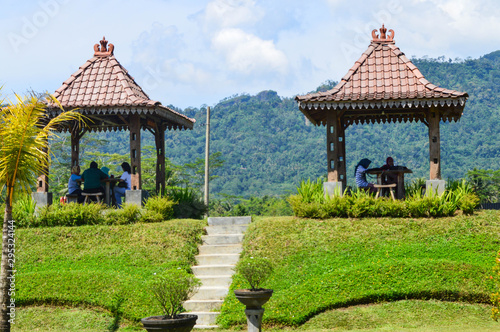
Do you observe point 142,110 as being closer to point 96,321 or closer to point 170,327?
point 96,321

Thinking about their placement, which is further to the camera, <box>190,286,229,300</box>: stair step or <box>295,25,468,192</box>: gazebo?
<box>295,25,468,192</box>: gazebo

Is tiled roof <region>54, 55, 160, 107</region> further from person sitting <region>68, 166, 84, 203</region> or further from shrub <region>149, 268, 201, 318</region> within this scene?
shrub <region>149, 268, 201, 318</region>

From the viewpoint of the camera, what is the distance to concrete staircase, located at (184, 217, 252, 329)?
13.1 m

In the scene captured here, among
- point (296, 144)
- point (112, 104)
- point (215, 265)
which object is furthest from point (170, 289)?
point (296, 144)

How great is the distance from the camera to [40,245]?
53.3 feet

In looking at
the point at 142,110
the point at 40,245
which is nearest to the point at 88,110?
the point at 142,110

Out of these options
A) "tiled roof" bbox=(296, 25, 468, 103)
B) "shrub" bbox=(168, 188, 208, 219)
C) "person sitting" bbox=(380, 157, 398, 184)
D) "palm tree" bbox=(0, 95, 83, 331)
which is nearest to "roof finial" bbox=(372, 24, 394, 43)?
"tiled roof" bbox=(296, 25, 468, 103)

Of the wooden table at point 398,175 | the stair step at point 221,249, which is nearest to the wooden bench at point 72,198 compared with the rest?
the stair step at point 221,249

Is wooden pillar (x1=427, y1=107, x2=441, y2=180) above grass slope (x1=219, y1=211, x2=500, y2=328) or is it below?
above

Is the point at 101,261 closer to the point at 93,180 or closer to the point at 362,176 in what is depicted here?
the point at 93,180

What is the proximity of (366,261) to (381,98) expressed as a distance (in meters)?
4.92

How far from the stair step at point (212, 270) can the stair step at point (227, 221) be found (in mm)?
2411

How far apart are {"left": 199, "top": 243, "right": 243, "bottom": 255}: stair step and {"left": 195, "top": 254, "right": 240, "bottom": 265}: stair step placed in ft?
1.16

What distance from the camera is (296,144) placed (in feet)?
321
